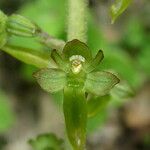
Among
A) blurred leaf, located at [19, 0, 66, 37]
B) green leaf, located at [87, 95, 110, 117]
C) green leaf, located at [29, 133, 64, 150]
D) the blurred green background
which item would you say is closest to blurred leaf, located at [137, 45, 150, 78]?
the blurred green background

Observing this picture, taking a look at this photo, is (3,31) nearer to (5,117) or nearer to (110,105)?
(5,117)

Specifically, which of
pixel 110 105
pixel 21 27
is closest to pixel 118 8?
pixel 21 27

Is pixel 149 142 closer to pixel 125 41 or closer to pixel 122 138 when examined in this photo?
pixel 122 138

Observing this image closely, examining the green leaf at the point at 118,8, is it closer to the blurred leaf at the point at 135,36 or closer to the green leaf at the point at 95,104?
the green leaf at the point at 95,104

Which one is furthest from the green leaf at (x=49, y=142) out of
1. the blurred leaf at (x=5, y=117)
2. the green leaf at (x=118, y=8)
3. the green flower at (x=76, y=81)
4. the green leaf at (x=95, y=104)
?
the blurred leaf at (x=5, y=117)

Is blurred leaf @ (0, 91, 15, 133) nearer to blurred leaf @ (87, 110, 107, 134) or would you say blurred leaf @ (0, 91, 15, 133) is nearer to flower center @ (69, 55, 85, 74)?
blurred leaf @ (87, 110, 107, 134)

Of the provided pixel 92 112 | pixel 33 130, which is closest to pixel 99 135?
pixel 33 130
